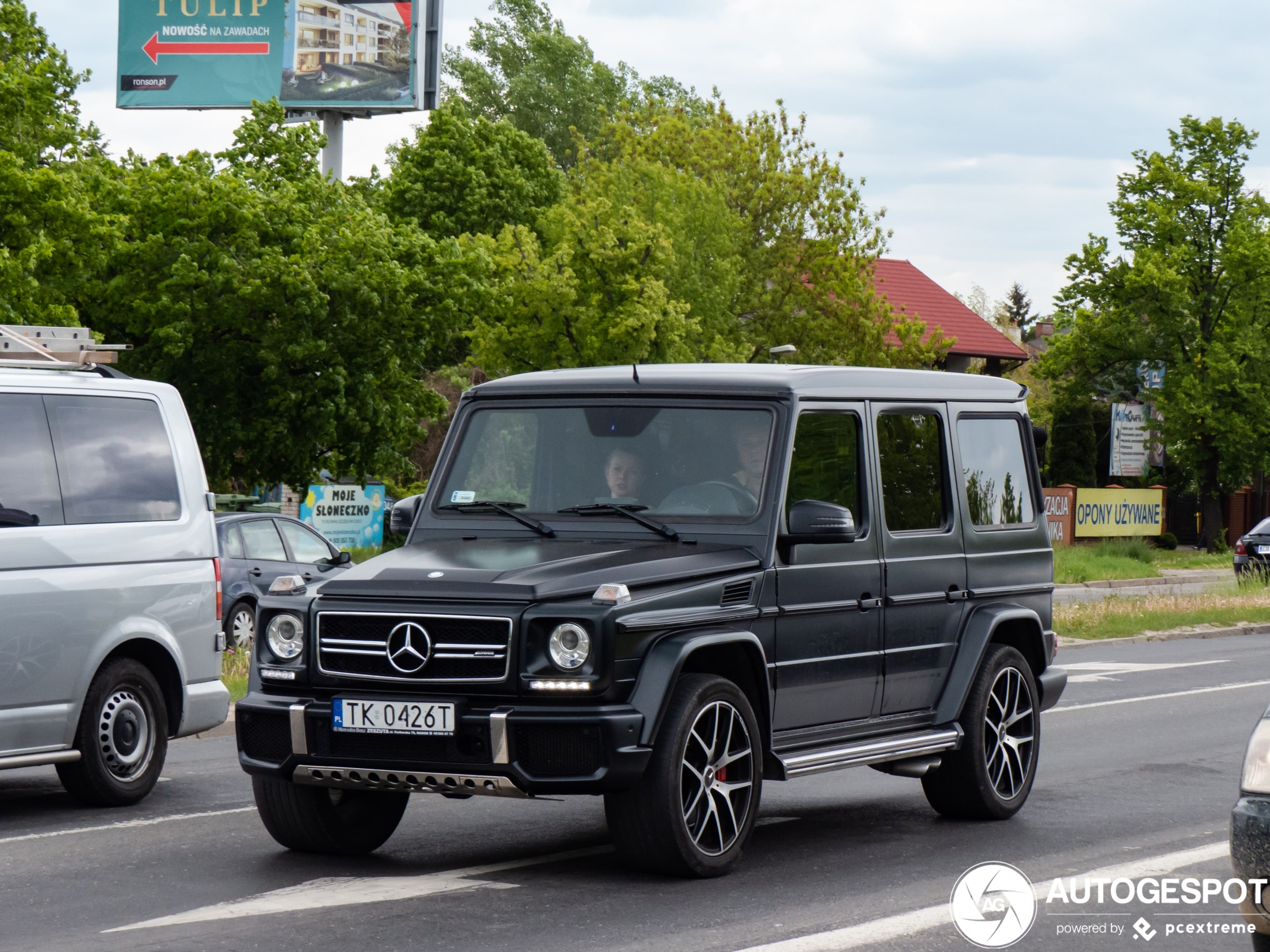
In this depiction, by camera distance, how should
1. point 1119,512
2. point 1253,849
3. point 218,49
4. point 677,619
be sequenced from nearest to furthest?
point 1253,849, point 677,619, point 218,49, point 1119,512

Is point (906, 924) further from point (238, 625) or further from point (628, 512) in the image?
point (238, 625)

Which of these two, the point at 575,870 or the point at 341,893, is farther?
the point at 575,870

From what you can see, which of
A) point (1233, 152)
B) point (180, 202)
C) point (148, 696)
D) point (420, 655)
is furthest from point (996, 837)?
point (1233, 152)

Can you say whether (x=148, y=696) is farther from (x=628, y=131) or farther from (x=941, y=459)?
(x=628, y=131)

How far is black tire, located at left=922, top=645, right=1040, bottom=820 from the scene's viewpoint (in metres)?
8.64

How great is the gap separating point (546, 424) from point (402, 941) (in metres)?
2.82

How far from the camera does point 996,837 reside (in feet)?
27.3

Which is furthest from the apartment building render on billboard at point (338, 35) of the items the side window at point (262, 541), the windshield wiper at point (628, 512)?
the windshield wiper at point (628, 512)

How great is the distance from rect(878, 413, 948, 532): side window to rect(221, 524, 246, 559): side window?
12.6 m

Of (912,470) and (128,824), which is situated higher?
(912,470)

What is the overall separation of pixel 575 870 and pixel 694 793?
0.74 meters

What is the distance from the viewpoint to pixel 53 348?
10094mm

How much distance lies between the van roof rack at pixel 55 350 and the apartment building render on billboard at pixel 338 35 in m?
34.2

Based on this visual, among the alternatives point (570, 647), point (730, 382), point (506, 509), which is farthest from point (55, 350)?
point (570, 647)
